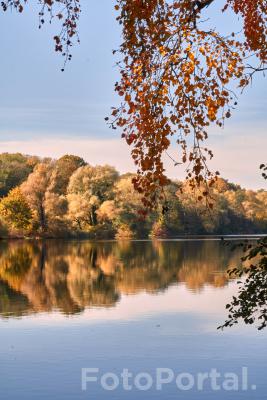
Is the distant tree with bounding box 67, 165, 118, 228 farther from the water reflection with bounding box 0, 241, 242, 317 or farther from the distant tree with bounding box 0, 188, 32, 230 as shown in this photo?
the water reflection with bounding box 0, 241, 242, 317

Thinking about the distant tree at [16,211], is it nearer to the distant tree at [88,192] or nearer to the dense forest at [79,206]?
the dense forest at [79,206]

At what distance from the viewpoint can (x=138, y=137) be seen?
6789 millimetres

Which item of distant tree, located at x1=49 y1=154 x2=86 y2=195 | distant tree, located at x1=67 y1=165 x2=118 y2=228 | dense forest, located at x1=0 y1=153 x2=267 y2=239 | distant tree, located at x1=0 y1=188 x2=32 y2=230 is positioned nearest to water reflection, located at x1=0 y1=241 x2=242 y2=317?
distant tree, located at x1=67 y1=165 x2=118 y2=228

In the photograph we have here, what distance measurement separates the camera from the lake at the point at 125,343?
10891 mm

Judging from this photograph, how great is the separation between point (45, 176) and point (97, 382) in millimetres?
59972

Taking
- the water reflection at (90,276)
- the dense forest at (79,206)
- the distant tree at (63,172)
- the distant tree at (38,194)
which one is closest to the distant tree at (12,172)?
the dense forest at (79,206)

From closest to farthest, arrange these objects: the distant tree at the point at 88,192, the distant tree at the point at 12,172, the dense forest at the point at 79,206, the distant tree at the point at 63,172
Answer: the distant tree at the point at 88,192, the dense forest at the point at 79,206, the distant tree at the point at 63,172, the distant tree at the point at 12,172

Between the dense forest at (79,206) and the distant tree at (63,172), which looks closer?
the dense forest at (79,206)

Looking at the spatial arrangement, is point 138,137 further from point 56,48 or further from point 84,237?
point 84,237

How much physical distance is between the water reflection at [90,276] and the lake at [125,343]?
7cm

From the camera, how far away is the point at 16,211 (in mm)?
67438

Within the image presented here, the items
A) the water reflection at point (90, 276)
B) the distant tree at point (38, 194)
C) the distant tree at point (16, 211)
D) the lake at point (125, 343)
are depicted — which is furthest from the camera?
the distant tree at point (38, 194)

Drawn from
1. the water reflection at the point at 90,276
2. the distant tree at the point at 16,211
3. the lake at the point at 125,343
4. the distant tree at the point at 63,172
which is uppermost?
the distant tree at the point at 63,172

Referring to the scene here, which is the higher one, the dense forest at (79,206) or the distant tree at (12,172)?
the distant tree at (12,172)
